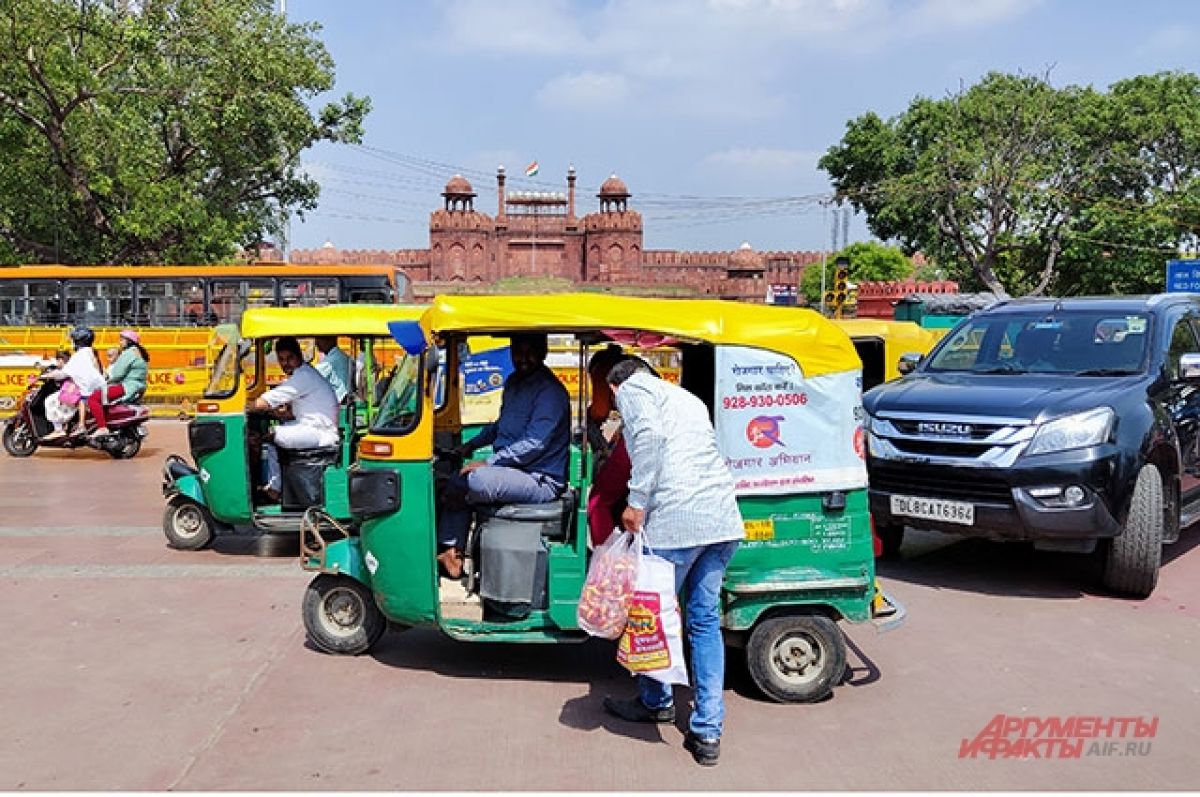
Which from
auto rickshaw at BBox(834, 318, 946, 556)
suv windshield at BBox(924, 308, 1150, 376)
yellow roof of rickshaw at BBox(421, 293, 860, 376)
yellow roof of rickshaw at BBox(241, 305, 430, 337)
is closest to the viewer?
yellow roof of rickshaw at BBox(421, 293, 860, 376)

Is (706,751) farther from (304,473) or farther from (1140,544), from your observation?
(304,473)

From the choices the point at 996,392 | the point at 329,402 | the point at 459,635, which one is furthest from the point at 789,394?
the point at 329,402

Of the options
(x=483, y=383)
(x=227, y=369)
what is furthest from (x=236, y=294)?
(x=483, y=383)

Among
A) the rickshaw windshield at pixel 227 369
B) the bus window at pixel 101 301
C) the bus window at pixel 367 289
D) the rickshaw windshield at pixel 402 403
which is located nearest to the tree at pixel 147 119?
the bus window at pixel 101 301

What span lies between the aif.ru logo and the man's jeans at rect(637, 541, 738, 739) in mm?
656

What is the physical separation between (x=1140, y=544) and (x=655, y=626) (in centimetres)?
402

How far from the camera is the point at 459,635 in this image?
197 inches

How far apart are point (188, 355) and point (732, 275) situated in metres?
42.8

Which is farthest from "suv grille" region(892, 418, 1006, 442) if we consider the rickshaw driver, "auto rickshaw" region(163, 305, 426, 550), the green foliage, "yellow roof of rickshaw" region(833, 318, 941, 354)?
the green foliage

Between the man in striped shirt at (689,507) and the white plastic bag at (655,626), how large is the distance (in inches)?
2.6

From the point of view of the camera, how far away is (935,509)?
22.4ft

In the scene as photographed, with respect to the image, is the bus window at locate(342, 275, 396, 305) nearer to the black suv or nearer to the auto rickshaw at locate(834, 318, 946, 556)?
the auto rickshaw at locate(834, 318, 946, 556)

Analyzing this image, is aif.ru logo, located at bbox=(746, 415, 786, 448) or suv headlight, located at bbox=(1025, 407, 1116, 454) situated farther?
suv headlight, located at bbox=(1025, 407, 1116, 454)

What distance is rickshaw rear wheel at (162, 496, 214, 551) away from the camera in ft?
26.6
